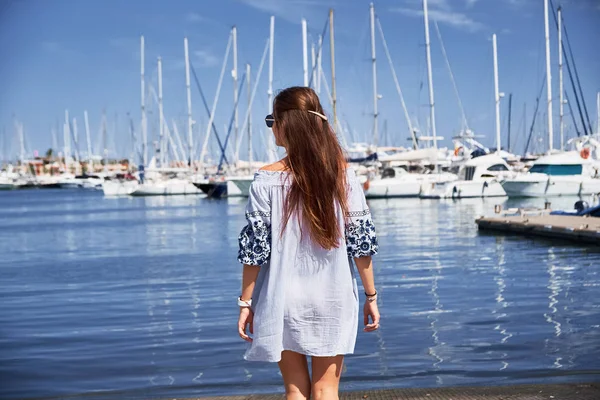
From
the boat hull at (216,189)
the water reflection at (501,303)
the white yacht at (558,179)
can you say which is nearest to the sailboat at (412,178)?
the white yacht at (558,179)

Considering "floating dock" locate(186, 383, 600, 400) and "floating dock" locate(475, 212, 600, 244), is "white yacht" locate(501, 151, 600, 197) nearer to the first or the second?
"floating dock" locate(475, 212, 600, 244)

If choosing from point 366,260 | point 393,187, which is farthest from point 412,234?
point 393,187

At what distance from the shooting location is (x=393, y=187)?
183 ft

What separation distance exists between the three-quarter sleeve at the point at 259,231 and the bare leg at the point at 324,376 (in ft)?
1.37

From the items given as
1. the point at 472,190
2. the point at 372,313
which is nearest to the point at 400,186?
the point at 472,190

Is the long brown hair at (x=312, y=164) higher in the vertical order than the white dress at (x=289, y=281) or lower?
higher

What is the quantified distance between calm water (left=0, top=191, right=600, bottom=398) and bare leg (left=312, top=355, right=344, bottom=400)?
3.53m

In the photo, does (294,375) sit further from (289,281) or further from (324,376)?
Result: (289,281)

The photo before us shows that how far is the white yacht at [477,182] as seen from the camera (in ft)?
168

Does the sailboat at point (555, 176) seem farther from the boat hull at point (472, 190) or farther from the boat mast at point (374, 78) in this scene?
the boat mast at point (374, 78)

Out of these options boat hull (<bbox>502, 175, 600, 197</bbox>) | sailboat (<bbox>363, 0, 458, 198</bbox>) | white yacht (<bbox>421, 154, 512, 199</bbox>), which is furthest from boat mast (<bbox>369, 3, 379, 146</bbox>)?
boat hull (<bbox>502, 175, 600, 197</bbox>)

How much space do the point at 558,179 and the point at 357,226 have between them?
154 feet

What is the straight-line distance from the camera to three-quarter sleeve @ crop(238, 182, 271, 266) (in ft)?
9.99

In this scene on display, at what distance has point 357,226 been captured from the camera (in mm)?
3080
